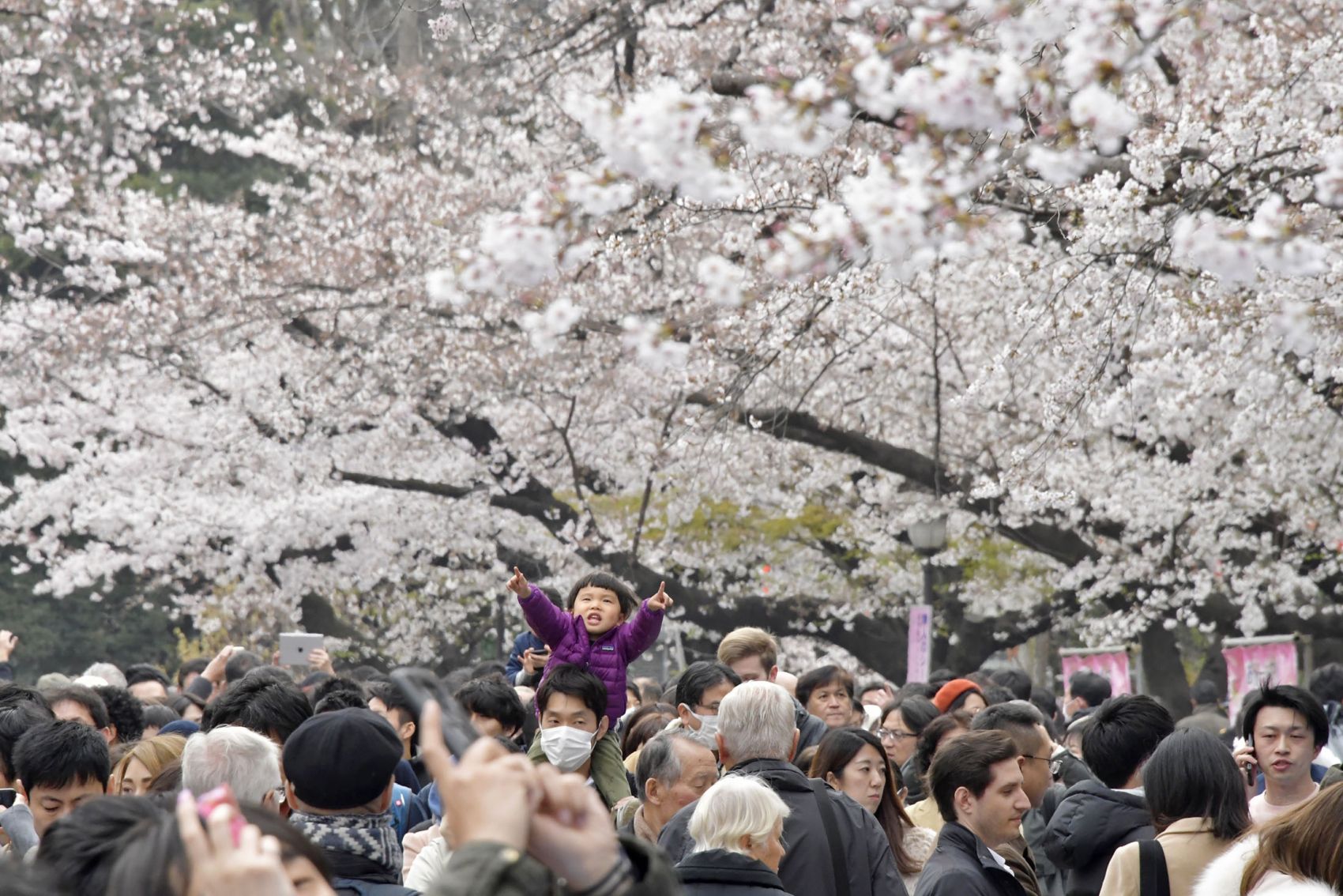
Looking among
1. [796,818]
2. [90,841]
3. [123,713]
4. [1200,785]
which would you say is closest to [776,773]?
[796,818]

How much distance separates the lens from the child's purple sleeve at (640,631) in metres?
6.52

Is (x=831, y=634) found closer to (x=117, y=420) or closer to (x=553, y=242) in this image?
(x=117, y=420)

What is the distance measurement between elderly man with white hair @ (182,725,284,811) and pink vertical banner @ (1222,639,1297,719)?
9.85m

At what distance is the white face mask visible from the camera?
5621 millimetres

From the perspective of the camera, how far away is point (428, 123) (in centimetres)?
1916

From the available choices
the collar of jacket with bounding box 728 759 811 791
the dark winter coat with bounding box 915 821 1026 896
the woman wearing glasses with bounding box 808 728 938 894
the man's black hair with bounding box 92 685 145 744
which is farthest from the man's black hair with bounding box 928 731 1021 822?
the man's black hair with bounding box 92 685 145 744

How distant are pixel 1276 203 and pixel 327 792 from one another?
422cm

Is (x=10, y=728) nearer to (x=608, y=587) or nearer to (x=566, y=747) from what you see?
(x=566, y=747)

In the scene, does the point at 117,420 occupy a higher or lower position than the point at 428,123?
lower

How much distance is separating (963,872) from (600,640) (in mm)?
2517

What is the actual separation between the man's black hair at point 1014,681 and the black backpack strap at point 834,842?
532 cm

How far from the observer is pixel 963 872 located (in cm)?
455

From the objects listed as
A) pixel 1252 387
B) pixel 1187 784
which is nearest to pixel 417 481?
pixel 1252 387

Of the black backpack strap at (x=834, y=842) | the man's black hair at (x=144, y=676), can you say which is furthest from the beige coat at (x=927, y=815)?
the man's black hair at (x=144, y=676)
